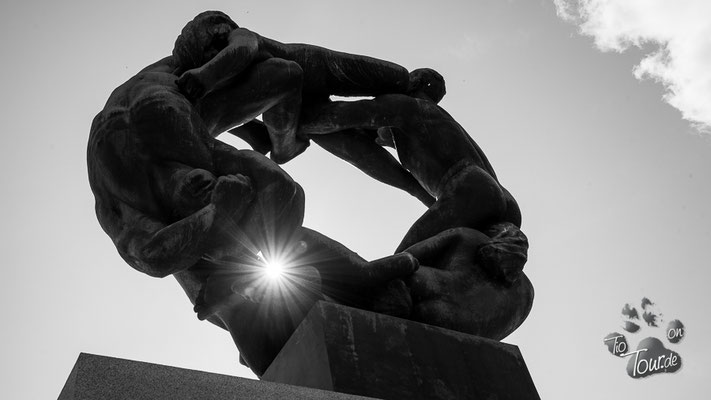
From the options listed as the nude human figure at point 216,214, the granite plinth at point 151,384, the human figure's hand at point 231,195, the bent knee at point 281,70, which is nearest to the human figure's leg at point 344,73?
the bent knee at point 281,70

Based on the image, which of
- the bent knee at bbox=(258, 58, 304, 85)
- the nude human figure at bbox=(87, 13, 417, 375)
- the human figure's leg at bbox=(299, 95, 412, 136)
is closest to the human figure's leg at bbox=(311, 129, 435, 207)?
the human figure's leg at bbox=(299, 95, 412, 136)

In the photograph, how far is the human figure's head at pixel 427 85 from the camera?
487cm

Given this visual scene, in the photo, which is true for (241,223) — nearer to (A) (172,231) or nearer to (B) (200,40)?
(A) (172,231)

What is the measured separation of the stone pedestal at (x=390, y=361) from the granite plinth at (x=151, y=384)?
0.51 metres

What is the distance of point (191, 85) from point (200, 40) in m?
0.48

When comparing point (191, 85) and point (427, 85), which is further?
point (427, 85)

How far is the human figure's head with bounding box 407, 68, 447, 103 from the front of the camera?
16.0 ft

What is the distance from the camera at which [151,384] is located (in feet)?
7.36

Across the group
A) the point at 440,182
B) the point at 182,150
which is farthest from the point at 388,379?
the point at 440,182

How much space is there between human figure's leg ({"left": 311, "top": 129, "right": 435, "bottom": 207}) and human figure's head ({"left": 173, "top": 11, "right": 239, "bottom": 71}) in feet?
3.20

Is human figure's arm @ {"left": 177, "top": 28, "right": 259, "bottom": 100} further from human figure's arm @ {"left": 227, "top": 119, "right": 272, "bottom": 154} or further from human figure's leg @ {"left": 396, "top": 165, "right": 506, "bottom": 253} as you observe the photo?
human figure's leg @ {"left": 396, "top": 165, "right": 506, "bottom": 253}

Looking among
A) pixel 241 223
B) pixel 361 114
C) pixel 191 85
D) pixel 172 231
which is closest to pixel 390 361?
pixel 241 223

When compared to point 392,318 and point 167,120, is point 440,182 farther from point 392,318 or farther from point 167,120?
point 167,120

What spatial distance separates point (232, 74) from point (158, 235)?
3.89ft
